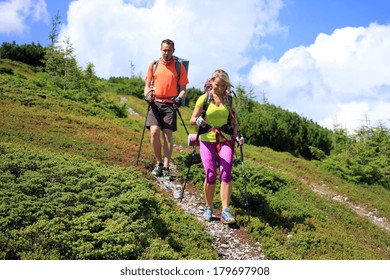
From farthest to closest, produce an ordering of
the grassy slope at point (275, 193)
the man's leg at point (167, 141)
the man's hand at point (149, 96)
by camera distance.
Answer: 1. the man's leg at point (167, 141)
2. the man's hand at point (149, 96)
3. the grassy slope at point (275, 193)

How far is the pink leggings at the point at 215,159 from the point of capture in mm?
8086

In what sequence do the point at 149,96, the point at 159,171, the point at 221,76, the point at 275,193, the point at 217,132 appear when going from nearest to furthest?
the point at 221,76 → the point at 217,132 → the point at 149,96 → the point at 159,171 → the point at 275,193

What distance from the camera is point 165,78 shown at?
10.0 m

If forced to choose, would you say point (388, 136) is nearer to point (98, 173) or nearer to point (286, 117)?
point (286, 117)

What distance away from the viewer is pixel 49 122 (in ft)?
49.6

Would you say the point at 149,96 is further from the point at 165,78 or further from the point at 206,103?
the point at 206,103

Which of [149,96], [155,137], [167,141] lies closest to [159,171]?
[167,141]

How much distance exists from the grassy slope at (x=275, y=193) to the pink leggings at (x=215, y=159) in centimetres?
173

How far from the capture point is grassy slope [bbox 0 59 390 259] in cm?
905

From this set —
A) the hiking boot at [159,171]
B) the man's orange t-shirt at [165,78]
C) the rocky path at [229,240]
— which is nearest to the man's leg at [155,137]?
the hiking boot at [159,171]

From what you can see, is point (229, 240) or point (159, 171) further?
point (159, 171)

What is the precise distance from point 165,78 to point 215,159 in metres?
2.92

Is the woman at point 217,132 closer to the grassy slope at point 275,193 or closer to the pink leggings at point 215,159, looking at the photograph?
the pink leggings at point 215,159
